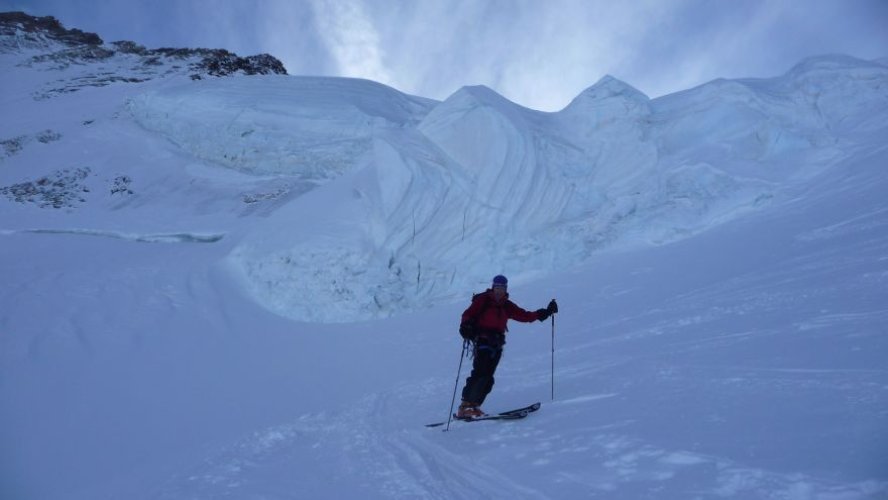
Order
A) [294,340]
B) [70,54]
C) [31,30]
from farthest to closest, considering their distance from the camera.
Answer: [31,30], [70,54], [294,340]

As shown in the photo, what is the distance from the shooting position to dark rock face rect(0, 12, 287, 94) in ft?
101

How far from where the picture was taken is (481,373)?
Result: 6.05m

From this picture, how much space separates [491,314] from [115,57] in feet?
126

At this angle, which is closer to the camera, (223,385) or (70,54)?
(223,385)

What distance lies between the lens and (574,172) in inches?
618

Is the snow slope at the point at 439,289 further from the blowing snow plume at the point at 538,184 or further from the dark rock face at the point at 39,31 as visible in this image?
the dark rock face at the point at 39,31

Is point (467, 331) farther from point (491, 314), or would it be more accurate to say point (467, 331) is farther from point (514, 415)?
point (514, 415)

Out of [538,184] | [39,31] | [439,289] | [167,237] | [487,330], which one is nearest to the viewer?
[487,330]

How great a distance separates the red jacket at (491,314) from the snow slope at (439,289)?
35.4 inches

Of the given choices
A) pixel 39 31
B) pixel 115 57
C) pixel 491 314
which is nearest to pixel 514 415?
pixel 491 314

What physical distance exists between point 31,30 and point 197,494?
5011 cm

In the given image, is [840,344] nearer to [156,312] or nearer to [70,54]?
[156,312]

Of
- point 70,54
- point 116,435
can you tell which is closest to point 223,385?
point 116,435

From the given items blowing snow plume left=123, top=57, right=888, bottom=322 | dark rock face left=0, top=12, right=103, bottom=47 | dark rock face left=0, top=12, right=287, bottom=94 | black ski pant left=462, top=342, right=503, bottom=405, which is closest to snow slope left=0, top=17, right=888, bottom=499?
blowing snow plume left=123, top=57, right=888, bottom=322
